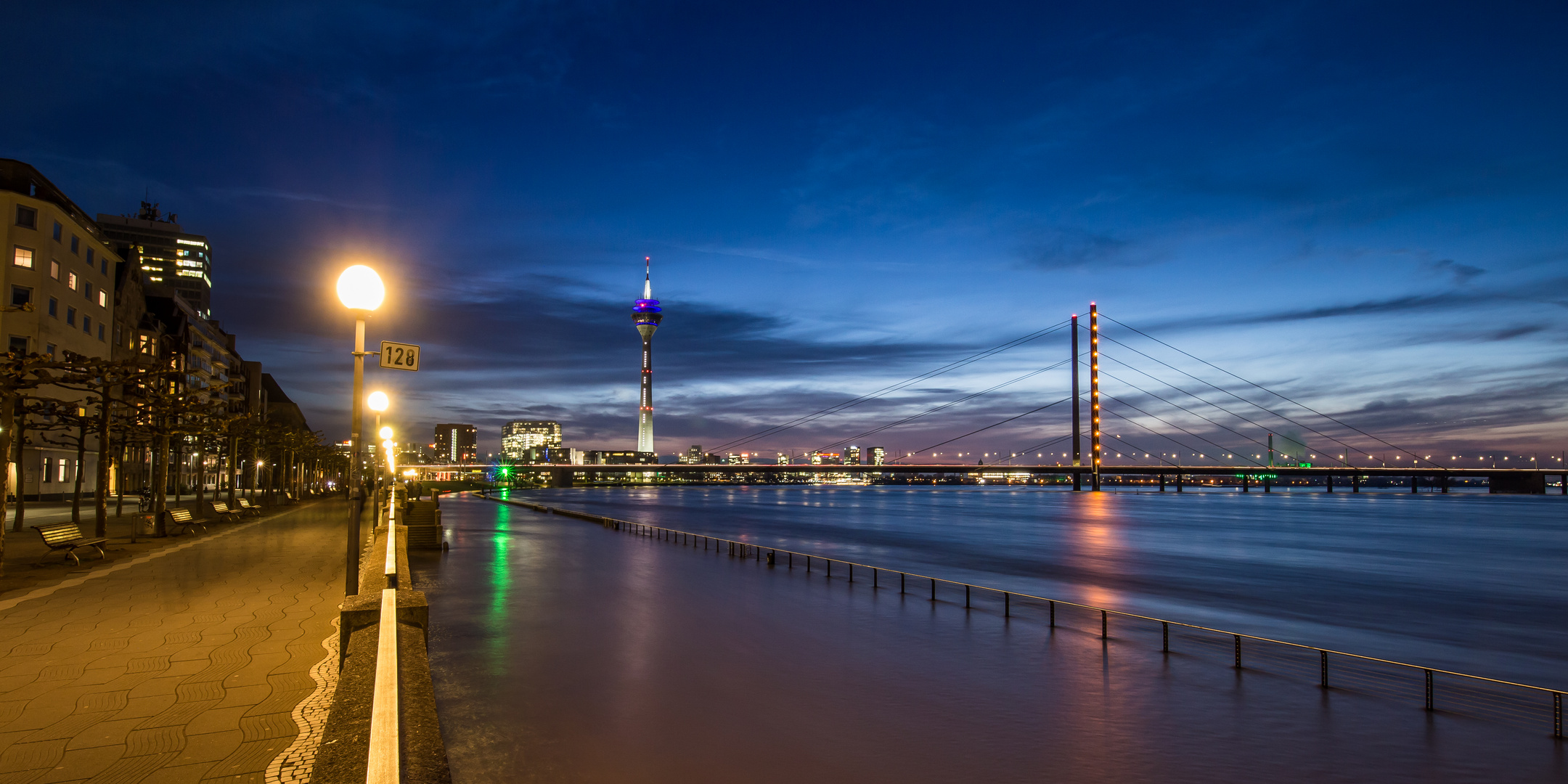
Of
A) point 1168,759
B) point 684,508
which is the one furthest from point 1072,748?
point 684,508

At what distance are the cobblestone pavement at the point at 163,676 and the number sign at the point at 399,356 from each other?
4.00 metres

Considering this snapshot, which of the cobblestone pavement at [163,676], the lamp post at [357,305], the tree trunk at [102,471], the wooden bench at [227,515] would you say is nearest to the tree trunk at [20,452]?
the tree trunk at [102,471]

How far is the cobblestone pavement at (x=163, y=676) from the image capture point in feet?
24.8

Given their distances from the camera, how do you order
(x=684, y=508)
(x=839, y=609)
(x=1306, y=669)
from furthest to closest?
(x=684, y=508)
(x=839, y=609)
(x=1306, y=669)

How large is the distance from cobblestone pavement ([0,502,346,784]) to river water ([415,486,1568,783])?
9.80 ft

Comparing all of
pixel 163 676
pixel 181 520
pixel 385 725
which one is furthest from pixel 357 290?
pixel 181 520

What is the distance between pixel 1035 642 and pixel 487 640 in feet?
45.4

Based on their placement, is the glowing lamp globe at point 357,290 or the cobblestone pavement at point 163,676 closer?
the cobblestone pavement at point 163,676

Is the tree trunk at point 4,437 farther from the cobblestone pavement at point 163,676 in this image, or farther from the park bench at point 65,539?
the cobblestone pavement at point 163,676

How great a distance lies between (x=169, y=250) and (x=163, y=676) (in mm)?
203494

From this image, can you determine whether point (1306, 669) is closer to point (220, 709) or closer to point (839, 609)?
point (839, 609)

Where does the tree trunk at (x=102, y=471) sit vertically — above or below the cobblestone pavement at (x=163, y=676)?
above

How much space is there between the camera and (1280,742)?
46.7 feet

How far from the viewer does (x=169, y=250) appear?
173 m
